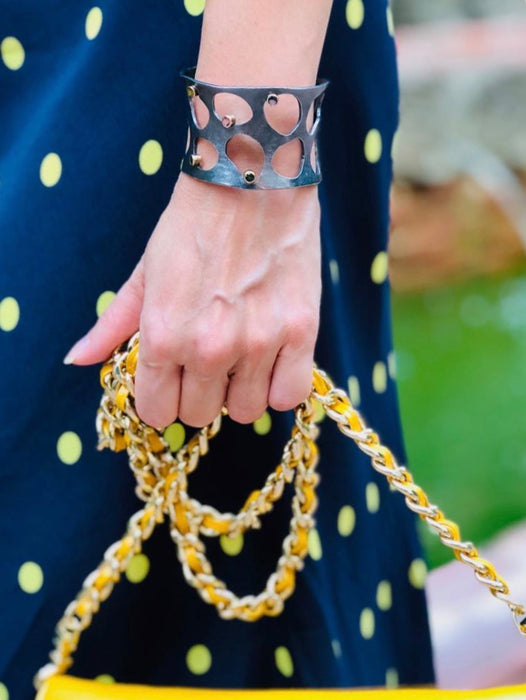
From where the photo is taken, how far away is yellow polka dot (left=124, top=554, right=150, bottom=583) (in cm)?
94

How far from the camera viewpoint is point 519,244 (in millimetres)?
4180

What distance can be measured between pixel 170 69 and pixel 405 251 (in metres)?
3.31

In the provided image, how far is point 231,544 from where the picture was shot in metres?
0.97

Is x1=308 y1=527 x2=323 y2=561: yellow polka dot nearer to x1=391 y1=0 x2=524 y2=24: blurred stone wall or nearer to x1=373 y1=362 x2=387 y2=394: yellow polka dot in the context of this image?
x1=373 y1=362 x2=387 y2=394: yellow polka dot

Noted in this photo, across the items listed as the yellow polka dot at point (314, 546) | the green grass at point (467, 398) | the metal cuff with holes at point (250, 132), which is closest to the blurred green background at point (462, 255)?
the green grass at point (467, 398)

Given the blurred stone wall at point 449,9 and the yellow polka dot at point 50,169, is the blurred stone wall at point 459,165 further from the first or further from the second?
the yellow polka dot at point 50,169

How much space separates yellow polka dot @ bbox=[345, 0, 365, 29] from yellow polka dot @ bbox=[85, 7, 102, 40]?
218 mm

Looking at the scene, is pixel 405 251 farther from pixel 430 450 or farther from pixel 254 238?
pixel 254 238

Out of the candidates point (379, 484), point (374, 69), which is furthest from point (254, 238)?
point (379, 484)

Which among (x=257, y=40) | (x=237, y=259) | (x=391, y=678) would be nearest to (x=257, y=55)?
(x=257, y=40)

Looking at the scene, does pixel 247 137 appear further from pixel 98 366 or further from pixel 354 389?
pixel 354 389

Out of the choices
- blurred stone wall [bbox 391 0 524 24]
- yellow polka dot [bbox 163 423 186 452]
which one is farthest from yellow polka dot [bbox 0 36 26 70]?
blurred stone wall [bbox 391 0 524 24]

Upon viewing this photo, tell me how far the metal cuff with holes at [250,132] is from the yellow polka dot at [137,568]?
0.40 meters

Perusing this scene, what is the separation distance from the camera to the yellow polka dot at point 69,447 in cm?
88
